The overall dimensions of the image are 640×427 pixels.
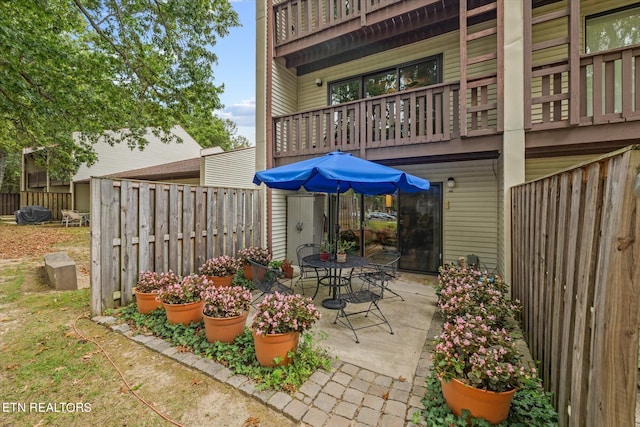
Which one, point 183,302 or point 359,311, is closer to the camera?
point 183,302

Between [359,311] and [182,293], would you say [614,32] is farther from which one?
[182,293]

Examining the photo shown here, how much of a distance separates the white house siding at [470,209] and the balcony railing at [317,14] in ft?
12.1

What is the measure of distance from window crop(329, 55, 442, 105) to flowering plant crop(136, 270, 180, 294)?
598 centimetres

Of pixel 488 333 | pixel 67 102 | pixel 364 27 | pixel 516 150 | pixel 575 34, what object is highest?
pixel 364 27

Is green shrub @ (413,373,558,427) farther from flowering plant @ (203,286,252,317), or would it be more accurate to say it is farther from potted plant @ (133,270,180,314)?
potted plant @ (133,270,180,314)

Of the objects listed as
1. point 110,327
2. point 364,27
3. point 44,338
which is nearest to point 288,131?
point 364,27

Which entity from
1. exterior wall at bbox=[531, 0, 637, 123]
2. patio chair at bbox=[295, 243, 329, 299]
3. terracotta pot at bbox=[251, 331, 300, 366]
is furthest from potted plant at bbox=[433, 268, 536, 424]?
exterior wall at bbox=[531, 0, 637, 123]

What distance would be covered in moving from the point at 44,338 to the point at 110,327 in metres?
0.71

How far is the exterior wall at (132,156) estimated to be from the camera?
18000 millimetres

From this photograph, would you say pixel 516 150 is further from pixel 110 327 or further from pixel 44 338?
pixel 44 338

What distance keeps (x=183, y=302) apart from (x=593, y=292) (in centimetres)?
405

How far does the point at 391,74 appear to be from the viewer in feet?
22.9

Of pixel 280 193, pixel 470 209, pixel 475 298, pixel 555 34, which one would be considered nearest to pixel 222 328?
pixel 475 298

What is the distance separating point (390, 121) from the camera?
220 inches
